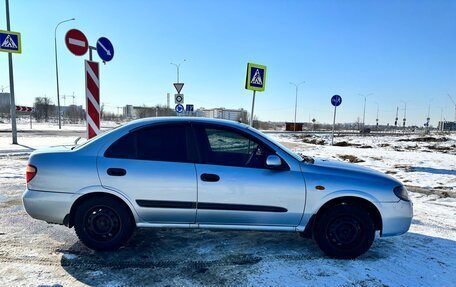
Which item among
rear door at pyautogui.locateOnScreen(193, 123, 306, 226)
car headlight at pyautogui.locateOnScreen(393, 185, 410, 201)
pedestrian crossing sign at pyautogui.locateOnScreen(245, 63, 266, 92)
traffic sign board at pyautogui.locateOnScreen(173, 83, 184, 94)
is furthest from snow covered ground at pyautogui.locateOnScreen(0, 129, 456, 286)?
traffic sign board at pyautogui.locateOnScreen(173, 83, 184, 94)

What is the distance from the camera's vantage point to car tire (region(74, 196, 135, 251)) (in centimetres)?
361

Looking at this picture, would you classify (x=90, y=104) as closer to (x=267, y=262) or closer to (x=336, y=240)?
(x=267, y=262)

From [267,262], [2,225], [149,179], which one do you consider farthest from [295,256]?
[2,225]

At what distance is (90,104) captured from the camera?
652 cm

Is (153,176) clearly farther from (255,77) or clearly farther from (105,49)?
(255,77)

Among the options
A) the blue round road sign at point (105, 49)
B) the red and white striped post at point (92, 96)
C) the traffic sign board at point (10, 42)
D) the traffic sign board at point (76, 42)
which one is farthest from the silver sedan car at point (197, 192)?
the traffic sign board at point (10, 42)

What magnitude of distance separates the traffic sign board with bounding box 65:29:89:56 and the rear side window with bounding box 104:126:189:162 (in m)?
3.95

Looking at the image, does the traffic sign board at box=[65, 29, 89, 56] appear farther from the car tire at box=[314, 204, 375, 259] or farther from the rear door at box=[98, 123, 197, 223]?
the car tire at box=[314, 204, 375, 259]

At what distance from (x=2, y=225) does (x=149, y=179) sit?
2.71 meters

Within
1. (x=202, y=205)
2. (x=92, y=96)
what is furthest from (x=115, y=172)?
(x=92, y=96)

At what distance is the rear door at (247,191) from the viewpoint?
3557mm

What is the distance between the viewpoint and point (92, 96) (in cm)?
655

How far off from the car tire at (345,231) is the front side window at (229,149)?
1.06 m

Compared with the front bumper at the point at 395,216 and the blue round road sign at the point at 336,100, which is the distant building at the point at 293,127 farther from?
the front bumper at the point at 395,216
